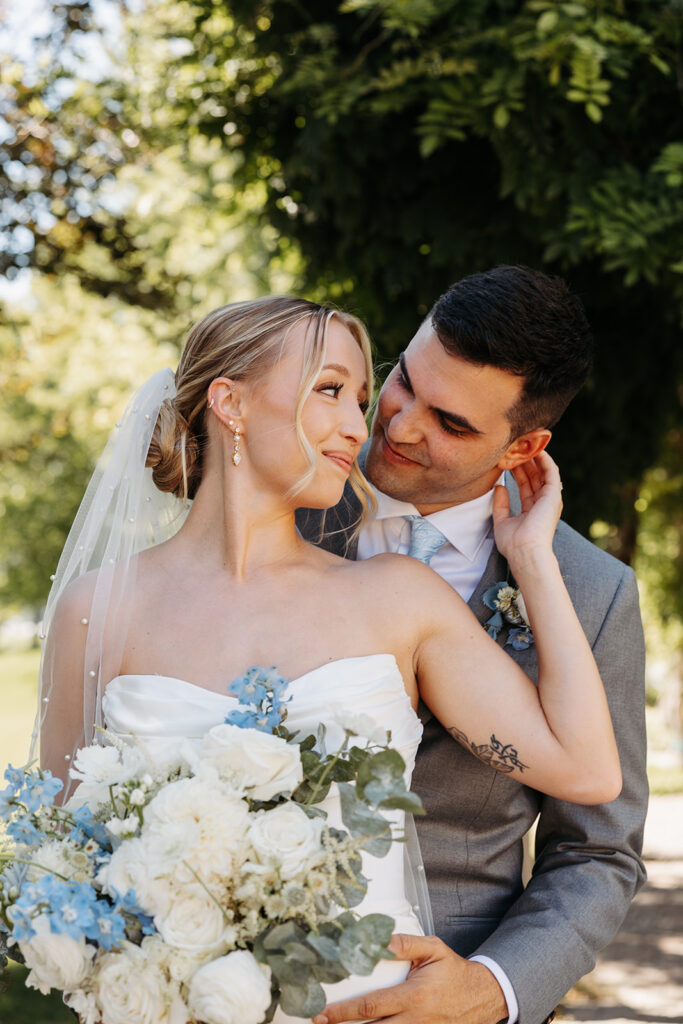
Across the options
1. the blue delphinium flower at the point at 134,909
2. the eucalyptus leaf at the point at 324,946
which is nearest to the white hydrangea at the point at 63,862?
the blue delphinium flower at the point at 134,909

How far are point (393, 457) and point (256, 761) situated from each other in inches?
54.0

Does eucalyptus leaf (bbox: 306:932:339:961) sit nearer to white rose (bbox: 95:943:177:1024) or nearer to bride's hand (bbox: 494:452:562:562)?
white rose (bbox: 95:943:177:1024)

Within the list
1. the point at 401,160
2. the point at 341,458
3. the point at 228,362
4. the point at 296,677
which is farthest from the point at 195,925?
the point at 401,160

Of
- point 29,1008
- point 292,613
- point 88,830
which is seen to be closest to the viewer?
point 88,830

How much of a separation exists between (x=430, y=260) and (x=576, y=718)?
2868mm

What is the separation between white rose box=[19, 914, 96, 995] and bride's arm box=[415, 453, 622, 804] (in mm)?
1002

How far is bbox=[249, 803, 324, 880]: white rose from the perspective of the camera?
1.85m

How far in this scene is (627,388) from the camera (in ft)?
17.0

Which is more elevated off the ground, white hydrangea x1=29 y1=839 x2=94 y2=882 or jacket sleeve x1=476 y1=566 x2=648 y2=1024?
white hydrangea x1=29 y1=839 x2=94 y2=882

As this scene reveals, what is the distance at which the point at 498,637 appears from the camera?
283 cm

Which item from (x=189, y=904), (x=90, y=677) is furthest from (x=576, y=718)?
(x=90, y=677)

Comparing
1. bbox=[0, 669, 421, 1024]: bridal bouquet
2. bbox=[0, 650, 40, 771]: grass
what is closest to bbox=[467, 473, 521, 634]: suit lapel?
bbox=[0, 669, 421, 1024]: bridal bouquet

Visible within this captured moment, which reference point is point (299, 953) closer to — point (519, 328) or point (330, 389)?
point (330, 389)

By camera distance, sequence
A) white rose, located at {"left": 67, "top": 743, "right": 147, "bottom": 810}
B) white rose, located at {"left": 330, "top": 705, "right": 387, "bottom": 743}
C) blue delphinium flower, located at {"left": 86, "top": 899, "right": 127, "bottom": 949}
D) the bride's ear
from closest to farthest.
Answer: blue delphinium flower, located at {"left": 86, "top": 899, "right": 127, "bottom": 949} < white rose, located at {"left": 330, "top": 705, "right": 387, "bottom": 743} < white rose, located at {"left": 67, "top": 743, "right": 147, "bottom": 810} < the bride's ear
